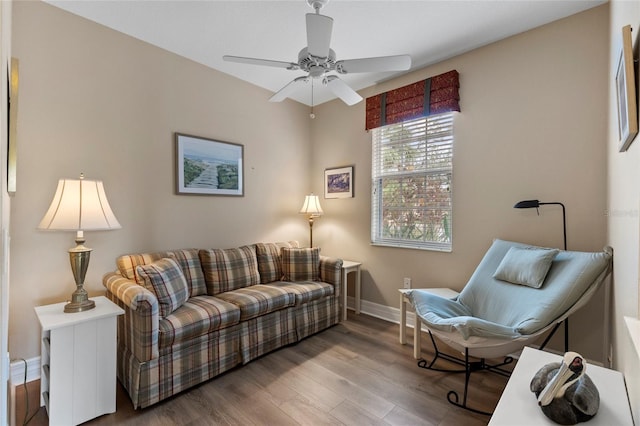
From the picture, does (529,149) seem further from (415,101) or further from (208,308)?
(208,308)

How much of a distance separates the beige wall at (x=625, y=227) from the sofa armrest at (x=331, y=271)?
2.05 meters

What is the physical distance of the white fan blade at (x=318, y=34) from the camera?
1.56 meters

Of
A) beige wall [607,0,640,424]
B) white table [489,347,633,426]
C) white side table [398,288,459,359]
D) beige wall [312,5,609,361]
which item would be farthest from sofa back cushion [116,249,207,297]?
beige wall [607,0,640,424]

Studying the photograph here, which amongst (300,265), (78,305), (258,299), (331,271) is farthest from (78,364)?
(331,271)

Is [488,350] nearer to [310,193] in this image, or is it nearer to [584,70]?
[584,70]

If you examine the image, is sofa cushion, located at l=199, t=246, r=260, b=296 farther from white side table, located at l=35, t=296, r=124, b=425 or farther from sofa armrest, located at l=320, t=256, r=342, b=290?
white side table, located at l=35, t=296, r=124, b=425

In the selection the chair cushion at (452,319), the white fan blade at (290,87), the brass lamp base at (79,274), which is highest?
the white fan blade at (290,87)

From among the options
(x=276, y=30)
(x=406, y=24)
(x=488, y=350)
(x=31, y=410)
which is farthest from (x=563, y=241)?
(x=31, y=410)

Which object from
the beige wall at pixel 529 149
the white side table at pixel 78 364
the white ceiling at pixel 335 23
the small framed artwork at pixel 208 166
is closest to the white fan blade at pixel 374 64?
the white ceiling at pixel 335 23

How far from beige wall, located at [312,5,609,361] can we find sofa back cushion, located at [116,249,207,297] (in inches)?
76.8

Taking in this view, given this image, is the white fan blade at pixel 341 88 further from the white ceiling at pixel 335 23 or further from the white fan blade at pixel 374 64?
the white ceiling at pixel 335 23

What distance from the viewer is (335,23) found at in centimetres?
235

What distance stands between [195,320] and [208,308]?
0.17 meters

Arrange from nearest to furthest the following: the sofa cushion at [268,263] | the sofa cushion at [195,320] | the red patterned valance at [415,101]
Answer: the sofa cushion at [195,320] → the red patterned valance at [415,101] → the sofa cushion at [268,263]
